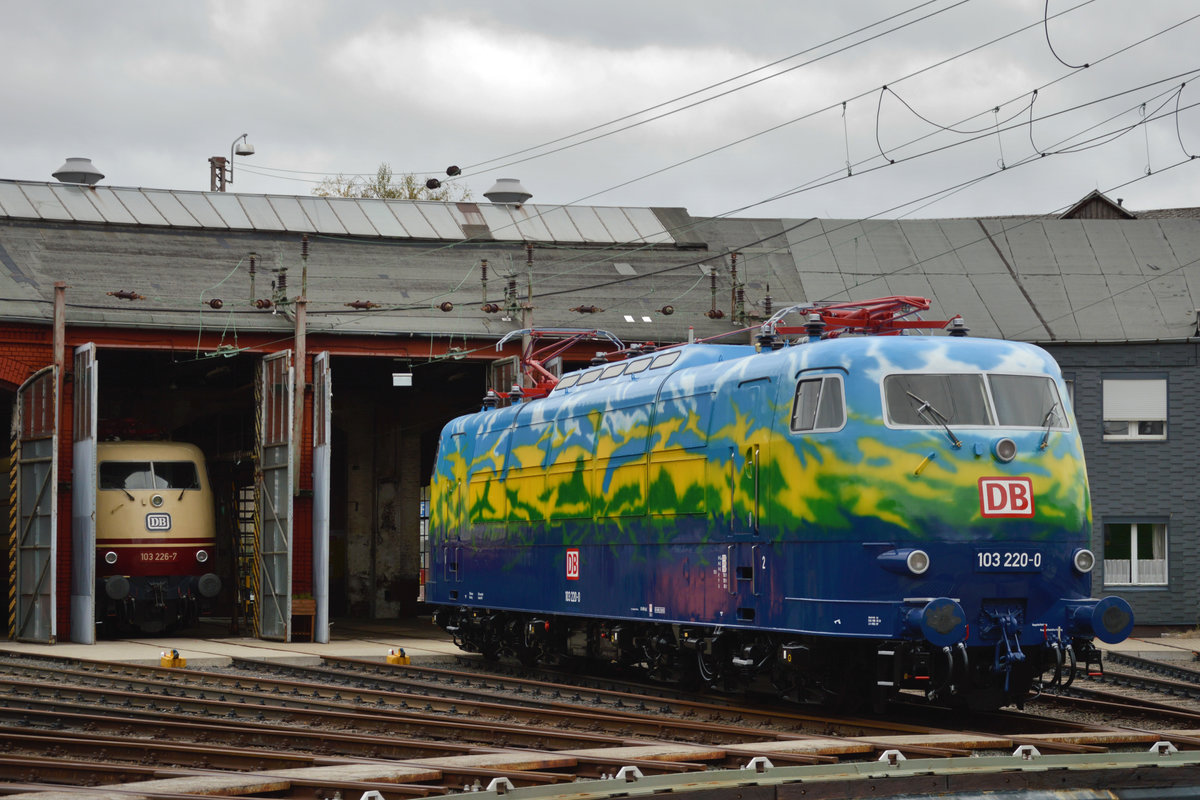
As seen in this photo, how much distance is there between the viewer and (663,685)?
60.1ft

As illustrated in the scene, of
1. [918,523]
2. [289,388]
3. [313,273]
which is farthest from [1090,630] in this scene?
[313,273]

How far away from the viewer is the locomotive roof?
94.2 feet

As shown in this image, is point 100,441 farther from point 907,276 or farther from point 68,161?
point 907,276

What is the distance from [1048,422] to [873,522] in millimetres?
1968

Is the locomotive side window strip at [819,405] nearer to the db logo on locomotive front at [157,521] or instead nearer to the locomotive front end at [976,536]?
the locomotive front end at [976,536]

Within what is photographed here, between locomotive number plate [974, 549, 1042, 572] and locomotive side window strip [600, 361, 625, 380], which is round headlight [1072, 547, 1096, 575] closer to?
locomotive number plate [974, 549, 1042, 572]

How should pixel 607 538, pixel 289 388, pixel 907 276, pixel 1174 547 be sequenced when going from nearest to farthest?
pixel 607 538 → pixel 289 388 → pixel 1174 547 → pixel 907 276

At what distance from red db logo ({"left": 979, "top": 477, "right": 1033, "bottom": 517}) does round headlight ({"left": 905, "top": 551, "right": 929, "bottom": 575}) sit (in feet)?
2.24

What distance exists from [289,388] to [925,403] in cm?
1512

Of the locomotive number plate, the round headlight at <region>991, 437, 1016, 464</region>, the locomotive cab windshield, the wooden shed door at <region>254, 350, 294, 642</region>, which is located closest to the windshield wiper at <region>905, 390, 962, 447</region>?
the locomotive cab windshield

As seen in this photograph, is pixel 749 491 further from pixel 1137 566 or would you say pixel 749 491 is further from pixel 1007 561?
pixel 1137 566

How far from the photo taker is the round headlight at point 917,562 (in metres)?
12.8

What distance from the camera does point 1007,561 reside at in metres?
13.2

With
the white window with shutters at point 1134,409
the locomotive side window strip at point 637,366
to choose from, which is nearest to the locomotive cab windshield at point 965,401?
the locomotive side window strip at point 637,366
